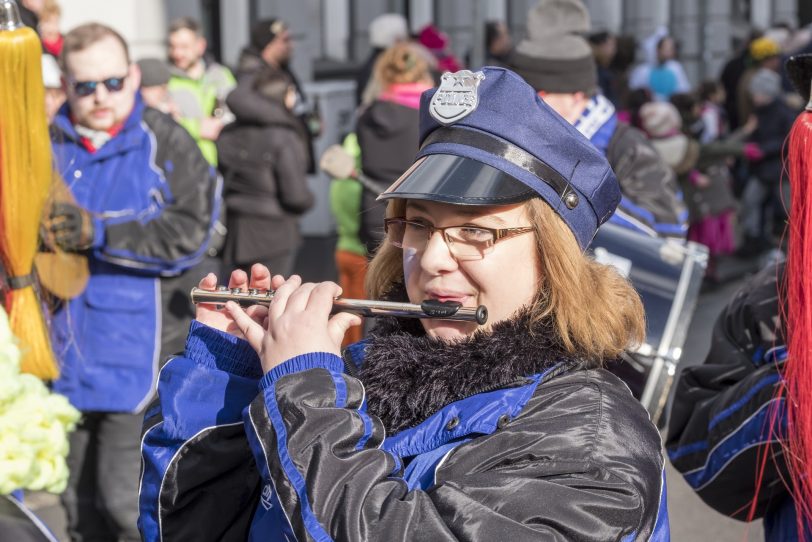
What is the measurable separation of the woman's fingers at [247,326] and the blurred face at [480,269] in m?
0.25

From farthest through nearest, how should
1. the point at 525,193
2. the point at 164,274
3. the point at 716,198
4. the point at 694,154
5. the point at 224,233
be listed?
the point at 716,198 < the point at 694,154 < the point at 224,233 < the point at 164,274 < the point at 525,193

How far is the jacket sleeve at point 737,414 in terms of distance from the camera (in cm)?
237

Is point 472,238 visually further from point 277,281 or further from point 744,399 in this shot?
point 744,399

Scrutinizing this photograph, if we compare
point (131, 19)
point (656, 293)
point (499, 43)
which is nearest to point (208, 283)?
point (656, 293)

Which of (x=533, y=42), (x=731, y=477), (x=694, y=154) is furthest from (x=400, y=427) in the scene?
(x=694, y=154)

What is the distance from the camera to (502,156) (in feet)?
5.90

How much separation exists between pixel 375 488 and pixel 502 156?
20.4 inches

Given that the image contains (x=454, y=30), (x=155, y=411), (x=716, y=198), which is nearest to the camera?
(x=155, y=411)

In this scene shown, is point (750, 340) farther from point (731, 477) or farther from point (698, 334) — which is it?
point (698, 334)

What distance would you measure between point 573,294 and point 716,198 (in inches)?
300

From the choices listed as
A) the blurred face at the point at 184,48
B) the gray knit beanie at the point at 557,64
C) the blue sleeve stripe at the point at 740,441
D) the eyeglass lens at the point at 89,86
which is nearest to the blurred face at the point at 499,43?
the blurred face at the point at 184,48

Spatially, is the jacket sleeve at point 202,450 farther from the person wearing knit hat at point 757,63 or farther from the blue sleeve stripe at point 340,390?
the person wearing knit hat at point 757,63

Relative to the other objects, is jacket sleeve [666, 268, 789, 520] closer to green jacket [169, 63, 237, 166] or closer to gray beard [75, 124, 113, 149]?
gray beard [75, 124, 113, 149]

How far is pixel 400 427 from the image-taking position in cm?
184
